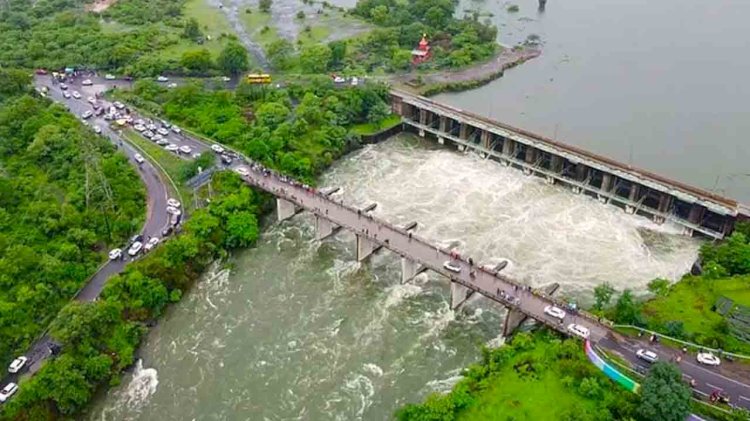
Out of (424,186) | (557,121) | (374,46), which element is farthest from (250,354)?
(374,46)

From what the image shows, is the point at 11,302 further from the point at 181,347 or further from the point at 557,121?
the point at 557,121

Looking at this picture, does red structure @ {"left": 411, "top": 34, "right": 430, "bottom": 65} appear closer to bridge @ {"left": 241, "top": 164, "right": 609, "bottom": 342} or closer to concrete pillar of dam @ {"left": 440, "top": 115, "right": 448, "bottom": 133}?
concrete pillar of dam @ {"left": 440, "top": 115, "right": 448, "bottom": 133}

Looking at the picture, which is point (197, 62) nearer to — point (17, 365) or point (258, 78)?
point (258, 78)

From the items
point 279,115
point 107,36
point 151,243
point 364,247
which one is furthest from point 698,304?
point 107,36

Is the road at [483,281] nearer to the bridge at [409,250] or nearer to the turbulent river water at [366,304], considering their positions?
the bridge at [409,250]

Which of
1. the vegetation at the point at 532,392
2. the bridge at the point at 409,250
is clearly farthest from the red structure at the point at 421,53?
the vegetation at the point at 532,392

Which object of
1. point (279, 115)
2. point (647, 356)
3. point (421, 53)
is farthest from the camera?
point (421, 53)
